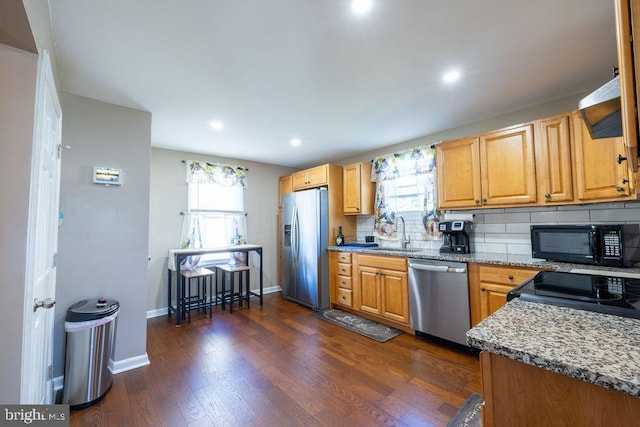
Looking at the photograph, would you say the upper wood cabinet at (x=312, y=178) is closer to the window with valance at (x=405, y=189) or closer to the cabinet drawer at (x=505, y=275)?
the window with valance at (x=405, y=189)

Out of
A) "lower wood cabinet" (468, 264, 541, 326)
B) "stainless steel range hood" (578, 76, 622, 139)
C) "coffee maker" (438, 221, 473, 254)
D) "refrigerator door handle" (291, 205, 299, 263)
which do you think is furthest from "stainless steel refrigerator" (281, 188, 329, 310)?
"stainless steel range hood" (578, 76, 622, 139)

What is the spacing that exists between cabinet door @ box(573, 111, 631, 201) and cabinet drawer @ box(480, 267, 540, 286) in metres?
0.75

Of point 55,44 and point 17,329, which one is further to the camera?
point 55,44

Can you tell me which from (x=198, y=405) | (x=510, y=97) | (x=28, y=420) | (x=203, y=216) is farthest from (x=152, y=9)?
(x=203, y=216)

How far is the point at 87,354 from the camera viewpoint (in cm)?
194

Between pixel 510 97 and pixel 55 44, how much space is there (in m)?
3.49

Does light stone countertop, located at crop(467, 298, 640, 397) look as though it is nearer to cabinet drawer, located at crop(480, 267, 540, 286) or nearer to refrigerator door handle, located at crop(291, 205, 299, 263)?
cabinet drawer, located at crop(480, 267, 540, 286)

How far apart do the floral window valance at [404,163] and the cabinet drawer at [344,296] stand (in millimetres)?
1647

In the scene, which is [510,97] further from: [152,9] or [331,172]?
[152,9]

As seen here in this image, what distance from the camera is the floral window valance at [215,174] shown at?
Answer: 4070mm

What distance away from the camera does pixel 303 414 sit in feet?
5.76

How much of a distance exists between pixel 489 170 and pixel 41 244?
136 inches

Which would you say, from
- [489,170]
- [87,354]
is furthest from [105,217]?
[489,170]

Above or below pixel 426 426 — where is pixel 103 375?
above
